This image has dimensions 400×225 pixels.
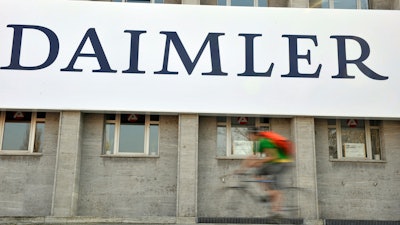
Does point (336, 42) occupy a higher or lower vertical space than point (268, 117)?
higher

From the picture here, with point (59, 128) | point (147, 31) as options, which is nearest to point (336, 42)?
point (147, 31)

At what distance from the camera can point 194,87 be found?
17.3m

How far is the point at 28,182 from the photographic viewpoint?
56.2 ft

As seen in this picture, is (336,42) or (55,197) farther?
(336,42)

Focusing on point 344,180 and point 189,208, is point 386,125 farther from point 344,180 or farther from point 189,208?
point 189,208

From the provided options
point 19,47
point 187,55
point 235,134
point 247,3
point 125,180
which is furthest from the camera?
point 247,3

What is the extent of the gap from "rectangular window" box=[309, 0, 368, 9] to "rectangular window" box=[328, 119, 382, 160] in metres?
5.18

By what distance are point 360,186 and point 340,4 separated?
8002 mm

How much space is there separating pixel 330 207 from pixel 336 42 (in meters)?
6.60

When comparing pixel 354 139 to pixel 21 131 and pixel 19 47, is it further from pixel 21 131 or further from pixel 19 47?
pixel 19 47

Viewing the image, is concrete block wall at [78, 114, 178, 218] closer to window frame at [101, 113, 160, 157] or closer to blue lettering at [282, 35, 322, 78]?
window frame at [101, 113, 160, 157]

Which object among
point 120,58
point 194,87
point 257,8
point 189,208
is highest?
point 257,8

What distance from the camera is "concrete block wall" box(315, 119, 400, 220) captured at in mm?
17234

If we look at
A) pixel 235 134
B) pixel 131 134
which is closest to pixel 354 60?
pixel 235 134
